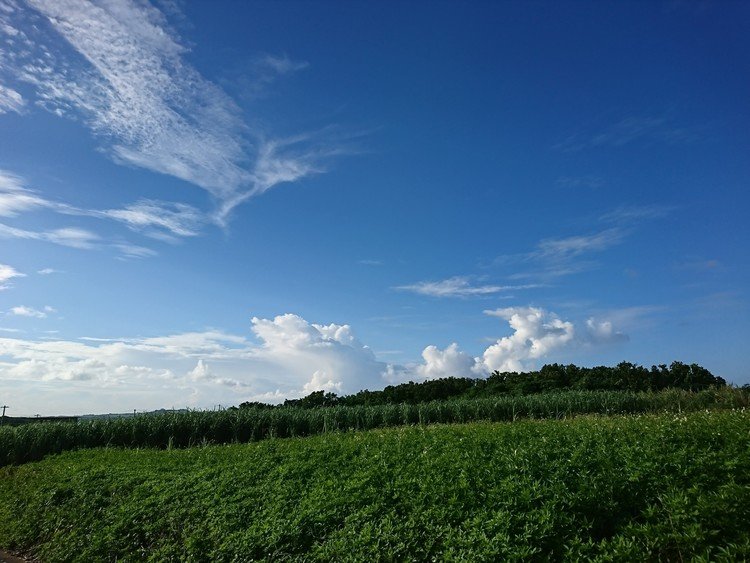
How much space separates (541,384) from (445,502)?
20687 mm

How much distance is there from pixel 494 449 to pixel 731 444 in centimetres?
301

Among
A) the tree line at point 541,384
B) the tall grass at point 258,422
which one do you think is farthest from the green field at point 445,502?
the tree line at point 541,384

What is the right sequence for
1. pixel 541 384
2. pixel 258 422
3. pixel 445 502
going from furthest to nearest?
pixel 541 384 < pixel 258 422 < pixel 445 502

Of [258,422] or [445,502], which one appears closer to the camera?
[445,502]

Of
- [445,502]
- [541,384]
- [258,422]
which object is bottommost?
[445,502]

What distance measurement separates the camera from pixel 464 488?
671cm

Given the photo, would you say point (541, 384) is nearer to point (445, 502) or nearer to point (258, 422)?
point (258, 422)

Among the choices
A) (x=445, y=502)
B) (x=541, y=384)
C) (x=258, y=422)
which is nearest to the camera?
(x=445, y=502)

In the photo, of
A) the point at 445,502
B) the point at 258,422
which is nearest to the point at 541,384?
the point at 258,422

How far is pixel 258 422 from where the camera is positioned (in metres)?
18.8

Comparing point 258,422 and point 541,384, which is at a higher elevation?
point 541,384

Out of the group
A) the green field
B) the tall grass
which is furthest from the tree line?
the green field

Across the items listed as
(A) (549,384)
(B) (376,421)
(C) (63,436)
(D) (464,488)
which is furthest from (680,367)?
(C) (63,436)

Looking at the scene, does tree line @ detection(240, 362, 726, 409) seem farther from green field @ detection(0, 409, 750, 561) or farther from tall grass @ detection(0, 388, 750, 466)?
green field @ detection(0, 409, 750, 561)
